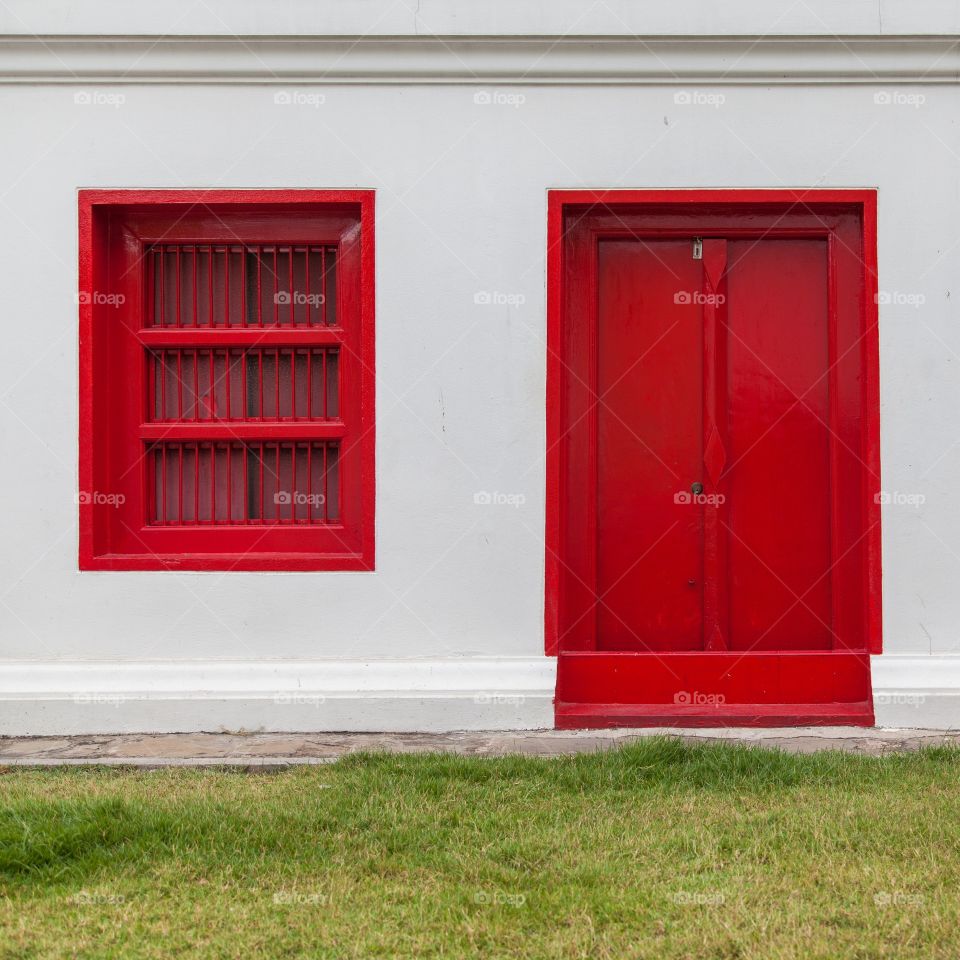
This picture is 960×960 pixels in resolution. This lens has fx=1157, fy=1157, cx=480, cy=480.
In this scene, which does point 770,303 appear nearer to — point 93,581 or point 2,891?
point 93,581

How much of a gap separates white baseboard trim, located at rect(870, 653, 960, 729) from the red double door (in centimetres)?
26

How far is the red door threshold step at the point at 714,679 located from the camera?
5953 millimetres

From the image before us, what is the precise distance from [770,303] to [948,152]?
117cm

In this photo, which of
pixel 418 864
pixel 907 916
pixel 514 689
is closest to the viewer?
pixel 907 916

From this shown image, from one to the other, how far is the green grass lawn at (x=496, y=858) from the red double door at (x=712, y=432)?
1.18 meters

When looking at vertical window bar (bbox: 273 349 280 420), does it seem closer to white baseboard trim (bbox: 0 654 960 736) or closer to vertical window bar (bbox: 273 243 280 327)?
vertical window bar (bbox: 273 243 280 327)

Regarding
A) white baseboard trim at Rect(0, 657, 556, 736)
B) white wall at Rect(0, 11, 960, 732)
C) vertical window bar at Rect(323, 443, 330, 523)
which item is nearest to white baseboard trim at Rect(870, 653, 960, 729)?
white wall at Rect(0, 11, 960, 732)

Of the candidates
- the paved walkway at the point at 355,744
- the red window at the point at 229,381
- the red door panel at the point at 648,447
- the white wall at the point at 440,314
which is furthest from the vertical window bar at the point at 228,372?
the red door panel at the point at 648,447

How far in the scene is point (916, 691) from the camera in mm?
5848

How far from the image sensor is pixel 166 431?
6125 mm

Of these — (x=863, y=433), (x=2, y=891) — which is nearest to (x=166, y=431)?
(x=2, y=891)

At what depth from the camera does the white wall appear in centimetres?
597

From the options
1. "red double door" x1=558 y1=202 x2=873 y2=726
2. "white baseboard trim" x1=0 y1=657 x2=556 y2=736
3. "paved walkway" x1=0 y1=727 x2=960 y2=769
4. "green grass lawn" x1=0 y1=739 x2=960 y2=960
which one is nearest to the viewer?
"green grass lawn" x1=0 y1=739 x2=960 y2=960

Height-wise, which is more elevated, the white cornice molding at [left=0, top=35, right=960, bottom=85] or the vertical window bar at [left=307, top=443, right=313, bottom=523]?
the white cornice molding at [left=0, top=35, right=960, bottom=85]
